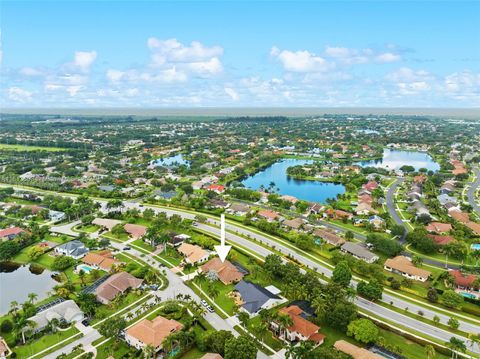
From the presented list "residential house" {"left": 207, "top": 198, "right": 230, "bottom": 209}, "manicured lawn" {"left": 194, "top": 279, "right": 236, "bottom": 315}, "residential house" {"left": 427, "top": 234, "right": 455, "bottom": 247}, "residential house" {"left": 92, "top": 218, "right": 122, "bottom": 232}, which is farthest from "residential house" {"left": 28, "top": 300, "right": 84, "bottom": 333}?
"residential house" {"left": 427, "top": 234, "right": 455, "bottom": 247}

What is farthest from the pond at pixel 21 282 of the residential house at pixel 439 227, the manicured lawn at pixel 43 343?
the residential house at pixel 439 227

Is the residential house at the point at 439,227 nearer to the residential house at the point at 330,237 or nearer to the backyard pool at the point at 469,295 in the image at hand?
the residential house at the point at 330,237

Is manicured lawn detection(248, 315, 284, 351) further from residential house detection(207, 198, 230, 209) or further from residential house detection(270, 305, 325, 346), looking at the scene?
residential house detection(207, 198, 230, 209)

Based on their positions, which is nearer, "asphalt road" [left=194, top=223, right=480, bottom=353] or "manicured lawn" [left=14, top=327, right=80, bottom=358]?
"manicured lawn" [left=14, top=327, right=80, bottom=358]

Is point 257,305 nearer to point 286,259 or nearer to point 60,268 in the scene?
point 286,259

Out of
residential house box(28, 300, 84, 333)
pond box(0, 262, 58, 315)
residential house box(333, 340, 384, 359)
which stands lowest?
pond box(0, 262, 58, 315)

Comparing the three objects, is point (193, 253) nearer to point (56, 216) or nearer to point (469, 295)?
point (56, 216)
